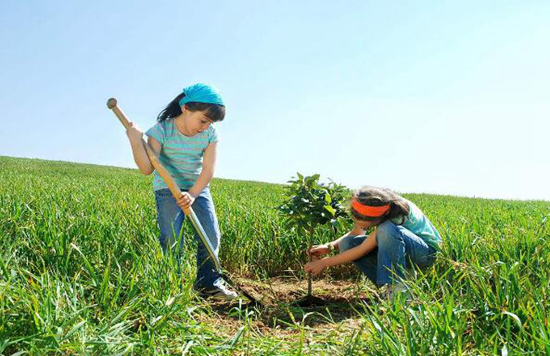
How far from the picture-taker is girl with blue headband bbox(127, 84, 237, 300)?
3240 millimetres

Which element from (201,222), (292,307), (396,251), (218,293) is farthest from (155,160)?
(396,251)

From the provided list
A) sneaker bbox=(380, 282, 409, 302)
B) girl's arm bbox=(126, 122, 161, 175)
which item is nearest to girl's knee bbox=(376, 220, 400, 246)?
sneaker bbox=(380, 282, 409, 302)

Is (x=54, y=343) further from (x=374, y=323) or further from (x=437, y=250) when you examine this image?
(x=437, y=250)

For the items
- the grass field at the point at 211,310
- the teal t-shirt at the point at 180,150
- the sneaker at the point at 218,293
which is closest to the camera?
the grass field at the point at 211,310

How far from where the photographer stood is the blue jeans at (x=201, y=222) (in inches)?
133

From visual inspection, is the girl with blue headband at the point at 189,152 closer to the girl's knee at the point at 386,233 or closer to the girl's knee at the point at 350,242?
the girl's knee at the point at 350,242

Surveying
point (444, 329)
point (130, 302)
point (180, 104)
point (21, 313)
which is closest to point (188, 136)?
point (180, 104)

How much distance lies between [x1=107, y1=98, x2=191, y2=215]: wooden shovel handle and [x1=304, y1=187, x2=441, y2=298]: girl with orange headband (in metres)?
1.05

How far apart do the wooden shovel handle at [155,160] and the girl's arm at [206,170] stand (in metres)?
0.20

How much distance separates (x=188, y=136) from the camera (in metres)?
3.43

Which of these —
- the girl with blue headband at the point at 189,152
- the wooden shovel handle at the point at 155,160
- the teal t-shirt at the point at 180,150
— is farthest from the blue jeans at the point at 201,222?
the wooden shovel handle at the point at 155,160

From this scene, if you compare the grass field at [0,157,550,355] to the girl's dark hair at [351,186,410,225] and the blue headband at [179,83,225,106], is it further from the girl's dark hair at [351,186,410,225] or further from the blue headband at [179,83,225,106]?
the blue headband at [179,83,225,106]

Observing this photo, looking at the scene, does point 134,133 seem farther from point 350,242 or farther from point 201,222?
point 350,242

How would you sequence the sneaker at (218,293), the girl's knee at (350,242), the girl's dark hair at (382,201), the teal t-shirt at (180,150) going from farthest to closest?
the girl's knee at (350,242) < the sneaker at (218,293) < the teal t-shirt at (180,150) < the girl's dark hair at (382,201)
